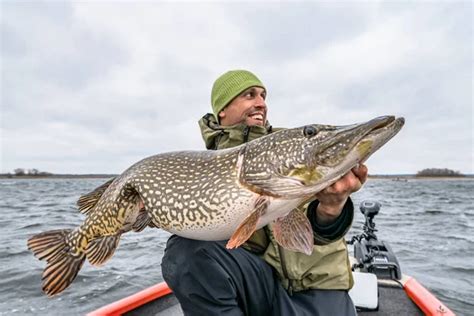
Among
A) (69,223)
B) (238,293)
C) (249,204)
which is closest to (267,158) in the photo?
(249,204)

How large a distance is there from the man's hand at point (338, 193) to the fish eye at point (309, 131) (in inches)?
12.2

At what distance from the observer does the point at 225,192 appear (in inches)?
88.8

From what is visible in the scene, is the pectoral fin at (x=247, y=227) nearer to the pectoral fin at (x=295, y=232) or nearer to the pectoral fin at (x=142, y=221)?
the pectoral fin at (x=295, y=232)

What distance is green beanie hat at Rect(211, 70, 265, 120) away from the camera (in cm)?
339

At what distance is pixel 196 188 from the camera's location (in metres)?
2.35

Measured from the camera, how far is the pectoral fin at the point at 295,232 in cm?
227

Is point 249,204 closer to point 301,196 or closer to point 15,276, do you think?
point 301,196

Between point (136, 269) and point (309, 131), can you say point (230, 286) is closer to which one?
point (309, 131)

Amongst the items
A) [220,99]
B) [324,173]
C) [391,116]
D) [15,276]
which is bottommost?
[15,276]

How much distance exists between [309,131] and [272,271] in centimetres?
113

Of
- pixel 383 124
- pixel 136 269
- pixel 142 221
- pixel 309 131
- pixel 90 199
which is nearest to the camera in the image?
pixel 383 124

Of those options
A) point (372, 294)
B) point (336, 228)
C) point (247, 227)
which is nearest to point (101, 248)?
point (247, 227)

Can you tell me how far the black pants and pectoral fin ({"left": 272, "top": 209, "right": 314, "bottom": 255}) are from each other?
446mm

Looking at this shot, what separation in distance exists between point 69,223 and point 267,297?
12751 millimetres
